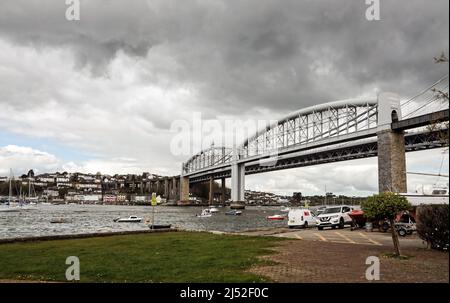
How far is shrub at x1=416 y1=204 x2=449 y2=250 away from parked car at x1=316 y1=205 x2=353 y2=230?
49.8 feet

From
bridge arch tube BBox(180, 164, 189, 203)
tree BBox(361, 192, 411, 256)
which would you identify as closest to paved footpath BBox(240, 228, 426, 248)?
tree BBox(361, 192, 411, 256)

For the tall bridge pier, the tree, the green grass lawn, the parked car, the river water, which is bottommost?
the river water

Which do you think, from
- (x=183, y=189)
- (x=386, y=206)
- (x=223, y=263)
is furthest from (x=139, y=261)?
(x=183, y=189)

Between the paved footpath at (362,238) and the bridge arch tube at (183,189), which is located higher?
the bridge arch tube at (183,189)

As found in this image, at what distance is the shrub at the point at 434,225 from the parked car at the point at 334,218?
15.2m

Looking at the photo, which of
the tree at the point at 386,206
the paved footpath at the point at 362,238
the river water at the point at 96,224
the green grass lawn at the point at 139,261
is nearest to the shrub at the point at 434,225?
the tree at the point at 386,206

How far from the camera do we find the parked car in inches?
1320

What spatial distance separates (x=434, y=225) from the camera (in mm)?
17016

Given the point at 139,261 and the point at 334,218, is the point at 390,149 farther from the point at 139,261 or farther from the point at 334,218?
the point at 139,261

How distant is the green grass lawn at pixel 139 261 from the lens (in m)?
12.4

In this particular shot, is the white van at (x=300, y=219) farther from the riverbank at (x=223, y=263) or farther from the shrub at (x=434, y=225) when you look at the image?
the shrub at (x=434, y=225)

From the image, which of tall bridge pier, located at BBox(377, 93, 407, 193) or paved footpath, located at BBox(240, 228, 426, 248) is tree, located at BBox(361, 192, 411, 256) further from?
A: tall bridge pier, located at BBox(377, 93, 407, 193)
